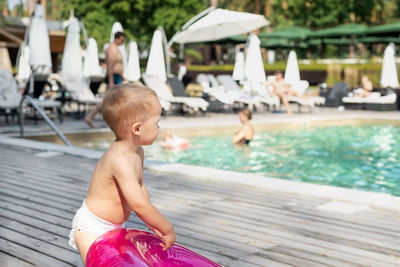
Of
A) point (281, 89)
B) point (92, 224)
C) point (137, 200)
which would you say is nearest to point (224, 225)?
point (92, 224)

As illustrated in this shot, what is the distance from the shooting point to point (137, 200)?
230 centimetres

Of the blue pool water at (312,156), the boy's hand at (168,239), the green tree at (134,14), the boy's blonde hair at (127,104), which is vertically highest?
the green tree at (134,14)

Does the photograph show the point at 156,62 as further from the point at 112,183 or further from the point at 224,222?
the point at 112,183

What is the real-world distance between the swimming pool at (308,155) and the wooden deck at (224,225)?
3.34m

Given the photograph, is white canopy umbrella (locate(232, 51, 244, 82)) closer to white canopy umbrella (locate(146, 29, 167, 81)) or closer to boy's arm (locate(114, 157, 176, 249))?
white canopy umbrella (locate(146, 29, 167, 81))

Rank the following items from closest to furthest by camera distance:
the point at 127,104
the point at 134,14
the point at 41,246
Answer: the point at 127,104 → the point at 41,246 → the point at 134,14

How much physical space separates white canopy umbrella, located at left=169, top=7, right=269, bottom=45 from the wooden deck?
13.6 metres

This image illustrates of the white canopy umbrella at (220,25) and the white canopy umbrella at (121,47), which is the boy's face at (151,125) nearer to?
the white canopy umbrella at (121,47)

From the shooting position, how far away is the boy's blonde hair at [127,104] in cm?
Result: 227

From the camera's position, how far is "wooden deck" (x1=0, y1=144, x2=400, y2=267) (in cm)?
344

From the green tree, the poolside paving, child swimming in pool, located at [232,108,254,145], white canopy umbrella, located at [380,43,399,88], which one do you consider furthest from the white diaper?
the green tree

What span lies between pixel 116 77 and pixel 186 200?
7065 millimetres

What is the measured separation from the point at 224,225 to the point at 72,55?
12.4 metres

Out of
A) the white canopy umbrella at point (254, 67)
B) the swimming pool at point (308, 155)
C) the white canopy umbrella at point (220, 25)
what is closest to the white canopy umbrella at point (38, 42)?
the white canopy umbrella at point (220, 25)
